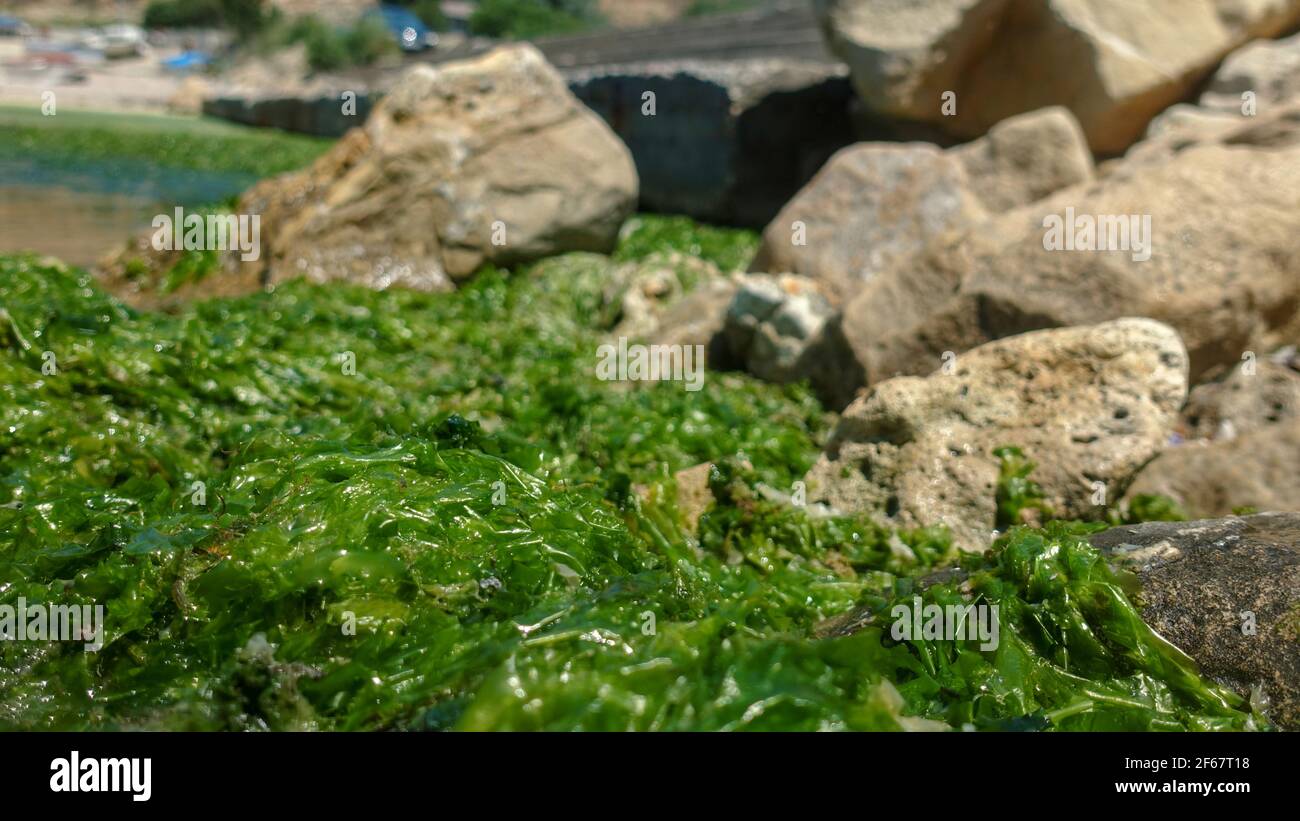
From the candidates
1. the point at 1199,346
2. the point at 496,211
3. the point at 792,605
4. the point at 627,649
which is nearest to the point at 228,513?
the point at 627,649

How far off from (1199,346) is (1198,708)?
10.8ft

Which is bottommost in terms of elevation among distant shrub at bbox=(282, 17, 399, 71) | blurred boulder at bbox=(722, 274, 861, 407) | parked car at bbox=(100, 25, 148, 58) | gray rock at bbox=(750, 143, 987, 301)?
blurred boulder at bbox=(722, 274, 861, 407)

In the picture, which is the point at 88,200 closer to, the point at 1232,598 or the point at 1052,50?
the point at 1052,50

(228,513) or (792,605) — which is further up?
(228,513)

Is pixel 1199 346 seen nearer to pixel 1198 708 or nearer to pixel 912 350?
pixel 912 350

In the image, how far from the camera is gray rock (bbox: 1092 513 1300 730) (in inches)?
114

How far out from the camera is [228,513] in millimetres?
3252

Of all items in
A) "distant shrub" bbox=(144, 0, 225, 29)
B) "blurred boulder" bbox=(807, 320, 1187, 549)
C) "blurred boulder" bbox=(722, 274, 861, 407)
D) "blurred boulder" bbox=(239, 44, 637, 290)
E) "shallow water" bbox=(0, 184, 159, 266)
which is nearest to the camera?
"blurred boulder" bbox=(807, 320, 1187, 549)

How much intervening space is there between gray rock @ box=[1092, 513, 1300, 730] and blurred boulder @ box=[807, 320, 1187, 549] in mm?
1145

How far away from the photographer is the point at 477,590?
2861 mm

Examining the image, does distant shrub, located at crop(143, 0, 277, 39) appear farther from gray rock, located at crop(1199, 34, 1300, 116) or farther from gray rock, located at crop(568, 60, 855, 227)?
gray rock, located at crop(1199, 34, 1300, 116)

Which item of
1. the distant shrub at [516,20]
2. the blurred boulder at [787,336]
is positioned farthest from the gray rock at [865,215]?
the distant shrub at [516,20]

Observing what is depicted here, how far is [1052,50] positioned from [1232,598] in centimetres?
902

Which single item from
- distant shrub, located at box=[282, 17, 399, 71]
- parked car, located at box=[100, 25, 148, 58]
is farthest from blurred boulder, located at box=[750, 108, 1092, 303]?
parked car, located at box=[100, 25, 148, 58]
